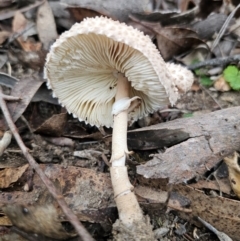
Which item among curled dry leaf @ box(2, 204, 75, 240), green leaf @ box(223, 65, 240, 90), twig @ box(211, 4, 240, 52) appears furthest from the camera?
twig @ box(211, 4, 240, 52)

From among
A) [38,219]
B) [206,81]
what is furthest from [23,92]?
[206,81]

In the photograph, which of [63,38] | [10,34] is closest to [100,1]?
[10,34]

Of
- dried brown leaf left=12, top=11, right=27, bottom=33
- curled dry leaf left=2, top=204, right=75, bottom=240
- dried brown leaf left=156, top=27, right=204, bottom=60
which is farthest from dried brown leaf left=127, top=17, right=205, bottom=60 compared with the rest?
curled dry leaf left=2, top=204, right=75, bottom=240

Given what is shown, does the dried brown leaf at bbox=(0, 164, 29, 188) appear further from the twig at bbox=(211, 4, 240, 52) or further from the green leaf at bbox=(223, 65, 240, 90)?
the twig at bbox=(211, 4, 240, 52)

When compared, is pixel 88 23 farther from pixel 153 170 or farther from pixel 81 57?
pixel 153 170

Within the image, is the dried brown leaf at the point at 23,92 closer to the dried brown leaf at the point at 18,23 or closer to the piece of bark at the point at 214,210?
the dried brown leaf at the point at 18,23

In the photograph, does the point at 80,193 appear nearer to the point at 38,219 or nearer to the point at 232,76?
the point at 38,219

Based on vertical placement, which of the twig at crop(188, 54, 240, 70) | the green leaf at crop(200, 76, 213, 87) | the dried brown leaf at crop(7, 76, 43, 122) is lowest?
the green leaf at crop(200, 76, 213, 87)
